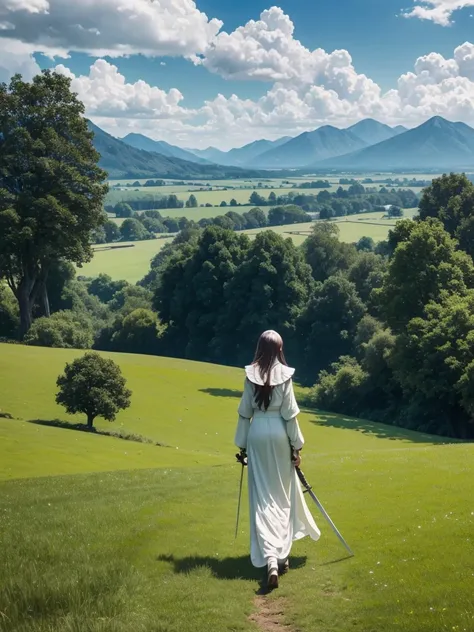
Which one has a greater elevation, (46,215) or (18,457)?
(46,215)

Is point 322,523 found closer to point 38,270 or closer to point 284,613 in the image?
point 284,613

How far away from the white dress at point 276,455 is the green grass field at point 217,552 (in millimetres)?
783

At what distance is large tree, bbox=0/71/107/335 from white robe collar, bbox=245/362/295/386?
162 ft

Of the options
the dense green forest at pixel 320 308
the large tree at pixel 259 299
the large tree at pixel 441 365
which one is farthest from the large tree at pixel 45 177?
the large tree at pixel 441 365

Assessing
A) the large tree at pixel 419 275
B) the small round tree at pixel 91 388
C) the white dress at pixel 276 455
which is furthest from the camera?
the large tree at pixel 419 275

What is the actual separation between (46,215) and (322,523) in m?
49.6

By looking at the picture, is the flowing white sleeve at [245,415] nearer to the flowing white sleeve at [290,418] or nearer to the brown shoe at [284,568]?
the flowing white sleeve at [290,418]

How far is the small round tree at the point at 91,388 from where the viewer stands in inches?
1476

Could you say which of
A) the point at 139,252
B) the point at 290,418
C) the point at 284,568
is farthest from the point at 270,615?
the point at 139,252

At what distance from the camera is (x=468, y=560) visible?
11.4 m

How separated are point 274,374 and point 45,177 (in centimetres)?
5368

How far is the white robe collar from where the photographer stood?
1279cm

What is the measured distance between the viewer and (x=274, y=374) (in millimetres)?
12875

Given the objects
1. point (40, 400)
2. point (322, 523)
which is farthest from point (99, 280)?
point (322, 523)
